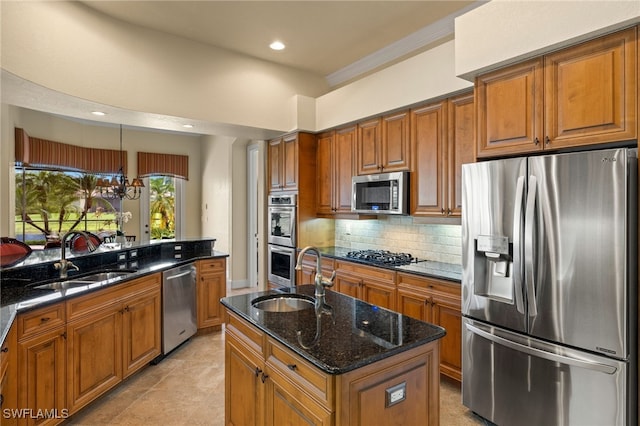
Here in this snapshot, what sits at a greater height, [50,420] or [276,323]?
[276,323]

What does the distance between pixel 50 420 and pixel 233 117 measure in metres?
3.06

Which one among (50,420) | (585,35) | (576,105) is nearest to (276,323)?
(50,420)

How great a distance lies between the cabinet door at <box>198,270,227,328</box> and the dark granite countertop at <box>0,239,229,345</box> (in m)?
0.26

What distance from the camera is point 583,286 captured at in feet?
6.37

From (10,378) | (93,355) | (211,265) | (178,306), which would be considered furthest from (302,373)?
(211,265)

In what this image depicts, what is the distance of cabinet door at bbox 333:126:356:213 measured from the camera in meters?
4.16

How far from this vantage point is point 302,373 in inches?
58.8

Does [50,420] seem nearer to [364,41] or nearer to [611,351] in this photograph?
[611,351]

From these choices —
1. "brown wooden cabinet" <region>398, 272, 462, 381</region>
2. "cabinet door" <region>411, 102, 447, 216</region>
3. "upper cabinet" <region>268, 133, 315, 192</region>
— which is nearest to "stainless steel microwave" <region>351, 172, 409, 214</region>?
"cabinet door" <region>411, 102, 447, 216</region>

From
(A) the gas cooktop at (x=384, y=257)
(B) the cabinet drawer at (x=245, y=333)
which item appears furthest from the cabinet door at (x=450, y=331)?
(B) the cabinet drawer at (x=245, y=333)

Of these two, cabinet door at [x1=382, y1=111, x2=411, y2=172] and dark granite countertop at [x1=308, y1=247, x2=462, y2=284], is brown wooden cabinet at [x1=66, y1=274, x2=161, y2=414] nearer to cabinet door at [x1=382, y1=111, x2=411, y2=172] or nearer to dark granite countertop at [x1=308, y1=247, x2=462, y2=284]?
dark granite countertop at [x1=308, y1=247, x2=462, y2=284]

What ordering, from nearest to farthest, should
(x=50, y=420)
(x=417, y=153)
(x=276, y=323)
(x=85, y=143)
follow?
(x=276, y=323), (x=50, y=420), (x=417, y=153), (x=85, y=143)

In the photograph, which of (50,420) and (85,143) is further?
(85,143)

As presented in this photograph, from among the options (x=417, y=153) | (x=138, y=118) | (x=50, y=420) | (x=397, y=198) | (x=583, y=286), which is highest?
(x=138, y=118)
